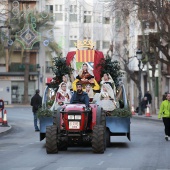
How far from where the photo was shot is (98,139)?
22547 millimetres

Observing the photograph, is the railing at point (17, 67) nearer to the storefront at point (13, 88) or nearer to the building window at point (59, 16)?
the storefront at point (13, 88)

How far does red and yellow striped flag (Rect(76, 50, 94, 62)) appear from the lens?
28156 millimetres

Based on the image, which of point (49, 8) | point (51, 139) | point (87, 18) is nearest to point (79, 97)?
point (51, 139)

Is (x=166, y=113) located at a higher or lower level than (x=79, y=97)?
lower

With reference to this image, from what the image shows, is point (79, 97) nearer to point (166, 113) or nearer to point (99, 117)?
point (99, 117)

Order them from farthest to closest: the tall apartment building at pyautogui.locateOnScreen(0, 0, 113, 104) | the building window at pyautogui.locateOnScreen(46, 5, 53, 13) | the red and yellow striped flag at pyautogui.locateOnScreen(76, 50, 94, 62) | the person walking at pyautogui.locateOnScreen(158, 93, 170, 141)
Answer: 1. the building window at pyautogui.locateOnScreen(46, 5, 53, 13)
2. the tall apartment building at pyautogui.locateOnScreen(0, 0, 113, 104)
3. the person walking at pyautogui.locateOnScreen(158, 93, 170, 141)
4. the red and yellow striped flag at pyautogui.locateOnScreen(76, 50, 94, 62)

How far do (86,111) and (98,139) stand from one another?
39.3 inches

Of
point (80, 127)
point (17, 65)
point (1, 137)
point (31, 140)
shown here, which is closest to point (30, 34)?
point (1, 137)

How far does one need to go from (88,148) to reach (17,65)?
7182 centimetres

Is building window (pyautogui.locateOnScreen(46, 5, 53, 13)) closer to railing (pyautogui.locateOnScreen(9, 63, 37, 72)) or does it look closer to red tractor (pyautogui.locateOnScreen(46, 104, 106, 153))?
railing (pyautogui.locateOnScreen(9, 63, 37, 72))

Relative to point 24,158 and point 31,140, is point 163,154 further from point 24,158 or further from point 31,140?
point 31,140

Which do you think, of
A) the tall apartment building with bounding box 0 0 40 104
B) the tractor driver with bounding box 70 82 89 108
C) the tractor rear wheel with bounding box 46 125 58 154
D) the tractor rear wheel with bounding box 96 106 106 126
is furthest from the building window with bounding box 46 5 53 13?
the tractor rear wheel with bounding box 46 125 58 154

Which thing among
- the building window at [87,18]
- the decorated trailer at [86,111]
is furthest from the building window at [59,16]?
the decorated trailer at [86,111]

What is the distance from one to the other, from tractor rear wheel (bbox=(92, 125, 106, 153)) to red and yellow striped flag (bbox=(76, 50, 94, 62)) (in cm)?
580
